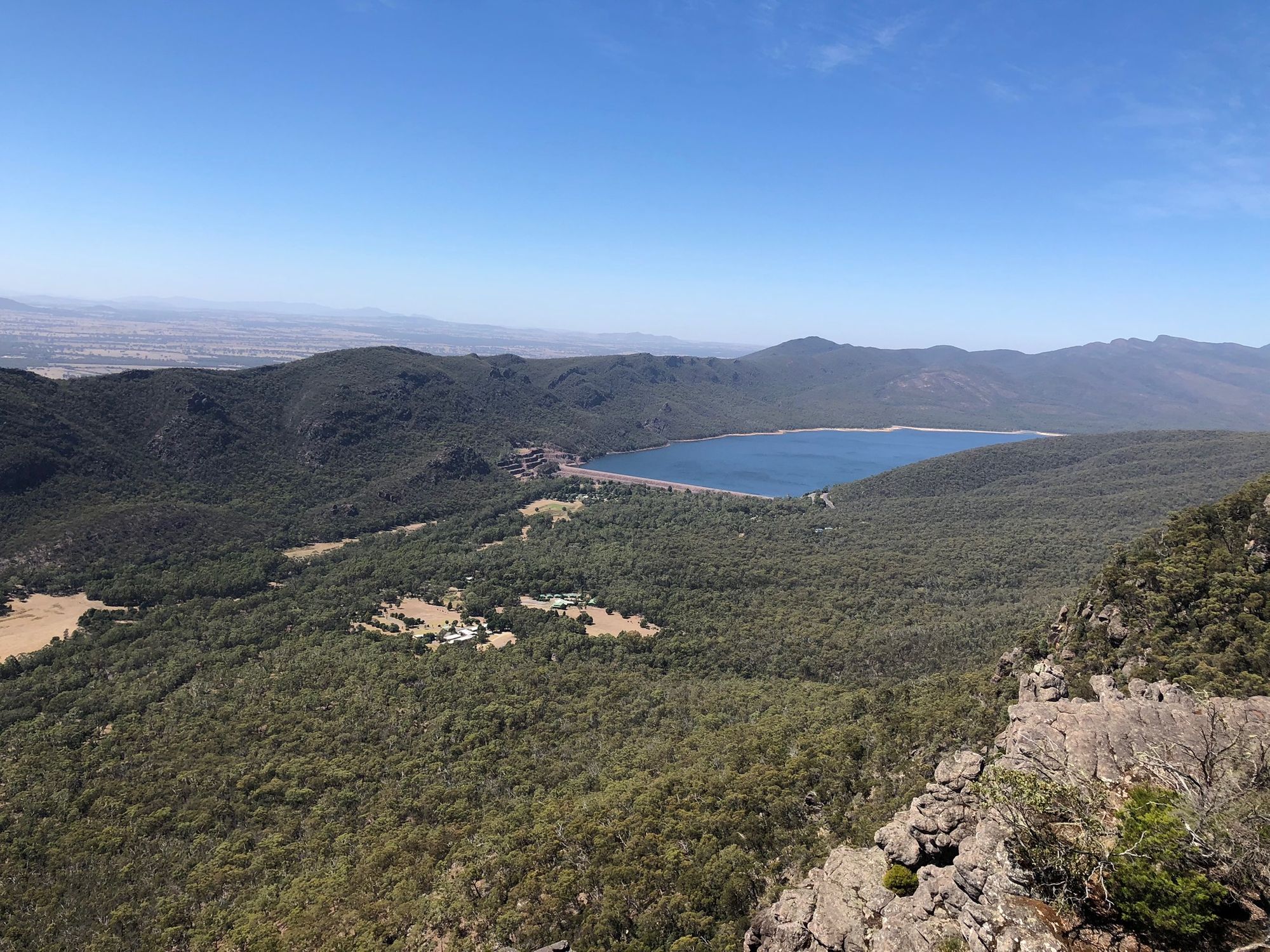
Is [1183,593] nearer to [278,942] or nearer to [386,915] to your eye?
[386,915]

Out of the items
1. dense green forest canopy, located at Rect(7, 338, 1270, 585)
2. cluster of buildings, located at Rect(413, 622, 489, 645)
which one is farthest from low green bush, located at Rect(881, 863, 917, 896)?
dense green forest canopy, located at Rect(7, 338, 1270, 585)

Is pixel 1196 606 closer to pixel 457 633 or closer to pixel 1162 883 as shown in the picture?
pixel 1162 883

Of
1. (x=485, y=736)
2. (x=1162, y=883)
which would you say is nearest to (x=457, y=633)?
(x=485, y=736)

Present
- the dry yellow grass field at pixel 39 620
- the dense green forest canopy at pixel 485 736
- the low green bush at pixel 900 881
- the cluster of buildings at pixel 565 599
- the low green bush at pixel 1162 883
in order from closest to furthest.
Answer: the low green bush at pixel 1162 883 → the low green bush at pixel 900 881 → the dense green forest canopy at pixel 485 736 → the dry yellow grass field at pixel 39 620 → the cluster of buildings at pixel 565 599

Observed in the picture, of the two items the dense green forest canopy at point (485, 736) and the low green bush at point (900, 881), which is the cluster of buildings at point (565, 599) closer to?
the dense green forest canopy at point (485, 736)

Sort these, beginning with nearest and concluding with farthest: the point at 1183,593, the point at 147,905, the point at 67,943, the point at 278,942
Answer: the point at 278,942 < the point at 67,943 < the point at 147,905 < the point at 1183,593

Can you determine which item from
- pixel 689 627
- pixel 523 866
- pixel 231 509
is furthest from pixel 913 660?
pixel 231 509

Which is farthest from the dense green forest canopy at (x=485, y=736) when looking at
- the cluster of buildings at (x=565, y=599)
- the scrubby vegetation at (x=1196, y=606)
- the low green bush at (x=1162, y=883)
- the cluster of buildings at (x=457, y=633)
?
the low green bush at (x=1162, y=883)

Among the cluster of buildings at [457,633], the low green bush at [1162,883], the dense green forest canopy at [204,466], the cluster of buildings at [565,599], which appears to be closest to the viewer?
the low green bush at [1162,883]
